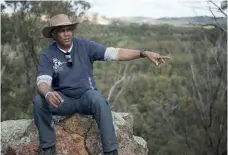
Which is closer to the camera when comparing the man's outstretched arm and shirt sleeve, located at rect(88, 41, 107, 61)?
the man's outstretched arm

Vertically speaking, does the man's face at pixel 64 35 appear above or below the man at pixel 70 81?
above

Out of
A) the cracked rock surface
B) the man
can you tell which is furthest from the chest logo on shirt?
the cracked rock surface

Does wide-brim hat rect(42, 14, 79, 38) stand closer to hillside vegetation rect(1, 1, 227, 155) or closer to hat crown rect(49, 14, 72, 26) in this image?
hat crown rect(49, 14, 72, 26)

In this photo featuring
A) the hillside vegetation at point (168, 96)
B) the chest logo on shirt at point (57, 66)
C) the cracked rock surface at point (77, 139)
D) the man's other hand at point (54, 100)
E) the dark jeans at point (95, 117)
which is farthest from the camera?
the hillside vegetation at point (168, 96)

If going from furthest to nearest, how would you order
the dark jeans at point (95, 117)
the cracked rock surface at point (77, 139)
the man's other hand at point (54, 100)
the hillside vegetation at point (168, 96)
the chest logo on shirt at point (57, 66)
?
the hillside vegetation at point (168, 96) → the cracked rock surface at point (77, 139) → the chest logo on shirt at point (57, 66) → the dark jeans at point (95, 117) → the man's other hand at point (54, 100)

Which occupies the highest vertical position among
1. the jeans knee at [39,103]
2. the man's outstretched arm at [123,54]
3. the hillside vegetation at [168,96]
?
the man's outstretched arm at [123,54]

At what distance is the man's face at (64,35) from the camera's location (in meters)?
5.02

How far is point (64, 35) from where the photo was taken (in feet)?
16.5

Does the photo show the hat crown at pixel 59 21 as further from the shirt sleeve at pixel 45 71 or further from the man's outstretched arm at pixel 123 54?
the man's outstretched arm at pixel 123 54

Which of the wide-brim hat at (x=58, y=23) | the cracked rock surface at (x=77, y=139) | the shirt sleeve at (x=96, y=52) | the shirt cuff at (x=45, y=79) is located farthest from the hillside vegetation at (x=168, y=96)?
the shirt cuff at (x=45, y=79)

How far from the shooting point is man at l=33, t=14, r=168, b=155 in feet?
15.8

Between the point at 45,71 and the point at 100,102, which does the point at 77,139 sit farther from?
the point at 45,71

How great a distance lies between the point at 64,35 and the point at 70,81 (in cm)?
50

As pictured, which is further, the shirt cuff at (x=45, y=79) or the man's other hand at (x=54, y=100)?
the shirt cuff at (x=45, y=79)
